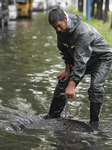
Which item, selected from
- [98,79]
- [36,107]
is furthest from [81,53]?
[36,107]

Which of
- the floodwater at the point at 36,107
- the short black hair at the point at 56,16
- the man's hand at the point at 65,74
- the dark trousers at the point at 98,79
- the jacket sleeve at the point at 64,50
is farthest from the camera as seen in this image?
the man's hand at the point at 65,74

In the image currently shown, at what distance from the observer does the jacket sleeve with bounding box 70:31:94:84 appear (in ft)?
15.4

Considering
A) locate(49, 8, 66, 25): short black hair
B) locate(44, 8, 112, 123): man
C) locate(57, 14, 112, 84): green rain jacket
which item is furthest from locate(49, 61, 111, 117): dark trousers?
locate(49, 8, 66, 25): short black hair

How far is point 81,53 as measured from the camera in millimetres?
4688

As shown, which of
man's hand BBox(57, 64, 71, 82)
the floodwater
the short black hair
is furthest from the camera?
man's hand BBox(57, 64, 71, 82)

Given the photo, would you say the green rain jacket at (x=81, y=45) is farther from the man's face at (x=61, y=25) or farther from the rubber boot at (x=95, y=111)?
the rubber boot at (x=95, y=111)

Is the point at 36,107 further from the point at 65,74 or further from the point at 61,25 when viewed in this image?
the point at 61,25

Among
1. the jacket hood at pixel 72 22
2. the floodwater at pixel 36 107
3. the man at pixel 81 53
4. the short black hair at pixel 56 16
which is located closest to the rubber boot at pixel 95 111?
the man at pixel 81 53

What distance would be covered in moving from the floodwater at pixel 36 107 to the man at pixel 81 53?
Answer: 0.56m

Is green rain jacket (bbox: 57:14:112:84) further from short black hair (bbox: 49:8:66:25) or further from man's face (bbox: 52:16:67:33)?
short black hair (bbox: 49:8:66:25)

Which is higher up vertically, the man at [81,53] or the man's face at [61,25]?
the man's face at [61,25]

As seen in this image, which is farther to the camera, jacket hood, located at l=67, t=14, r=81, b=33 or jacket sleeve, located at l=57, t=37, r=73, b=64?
jacket sleeve, located at l=57, t=37, r=73, b=64

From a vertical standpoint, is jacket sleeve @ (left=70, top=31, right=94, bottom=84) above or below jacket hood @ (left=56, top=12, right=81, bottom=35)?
below

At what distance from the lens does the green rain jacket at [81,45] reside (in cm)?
470
